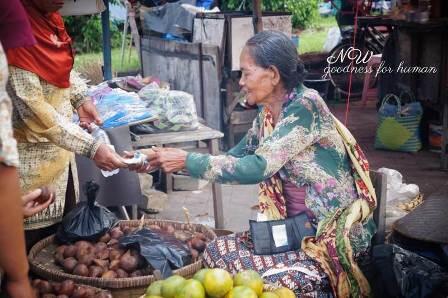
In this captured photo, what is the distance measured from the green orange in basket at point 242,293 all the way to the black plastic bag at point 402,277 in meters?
0.70

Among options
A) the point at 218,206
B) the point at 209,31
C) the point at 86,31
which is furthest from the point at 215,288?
the point at 86,31

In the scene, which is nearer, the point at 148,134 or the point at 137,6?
the point at 148,134

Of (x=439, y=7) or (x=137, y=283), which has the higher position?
(x=439, y=7)

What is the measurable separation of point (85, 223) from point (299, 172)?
4.40 feet

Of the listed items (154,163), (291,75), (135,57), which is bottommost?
(135,57)

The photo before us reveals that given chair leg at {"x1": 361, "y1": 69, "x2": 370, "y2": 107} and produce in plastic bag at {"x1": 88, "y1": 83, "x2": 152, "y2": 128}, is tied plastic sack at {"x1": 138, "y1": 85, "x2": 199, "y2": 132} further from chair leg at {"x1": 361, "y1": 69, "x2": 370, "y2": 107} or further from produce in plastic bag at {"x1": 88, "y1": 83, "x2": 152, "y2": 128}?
chair leg at {"x1": 361, "y1": 69, "x2": 370, "y2": 107}

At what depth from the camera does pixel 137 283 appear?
10.7ft

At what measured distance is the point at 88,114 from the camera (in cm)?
406

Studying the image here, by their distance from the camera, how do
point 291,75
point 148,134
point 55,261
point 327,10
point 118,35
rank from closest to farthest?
point 291,75 < point 55,261 < point 148,134 < point 118,35 < point 327,10

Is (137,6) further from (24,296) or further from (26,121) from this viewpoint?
(24,296)

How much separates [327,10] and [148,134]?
62.7 ft

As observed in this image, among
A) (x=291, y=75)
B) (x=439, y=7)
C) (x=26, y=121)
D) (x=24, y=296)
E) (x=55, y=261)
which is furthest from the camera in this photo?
(x=439, y=7)

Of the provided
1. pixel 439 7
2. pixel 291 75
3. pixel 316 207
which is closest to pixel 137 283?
pixel 316 207

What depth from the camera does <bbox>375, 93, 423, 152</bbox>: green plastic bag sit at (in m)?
7.93
